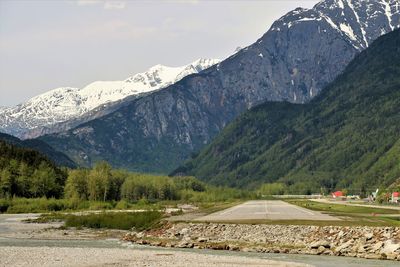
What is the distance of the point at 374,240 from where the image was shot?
73.0 m

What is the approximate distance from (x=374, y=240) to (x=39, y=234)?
2036 inches

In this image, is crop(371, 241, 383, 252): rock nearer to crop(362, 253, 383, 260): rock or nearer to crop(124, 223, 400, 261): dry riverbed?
crop(124, 223, 400, 261): dry riverbed

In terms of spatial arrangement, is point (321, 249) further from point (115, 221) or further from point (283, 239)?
point (115, 221)

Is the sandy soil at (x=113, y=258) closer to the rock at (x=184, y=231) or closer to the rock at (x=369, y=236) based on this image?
the rock at (x=184, y=231)

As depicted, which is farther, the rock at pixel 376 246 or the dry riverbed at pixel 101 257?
the rock at pixel 376 246

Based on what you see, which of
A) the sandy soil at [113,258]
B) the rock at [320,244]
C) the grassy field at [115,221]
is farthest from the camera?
the grassy field at [115,221]

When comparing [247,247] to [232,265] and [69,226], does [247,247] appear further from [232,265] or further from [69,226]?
[69,226]

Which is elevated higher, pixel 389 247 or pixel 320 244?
pixel 320 244

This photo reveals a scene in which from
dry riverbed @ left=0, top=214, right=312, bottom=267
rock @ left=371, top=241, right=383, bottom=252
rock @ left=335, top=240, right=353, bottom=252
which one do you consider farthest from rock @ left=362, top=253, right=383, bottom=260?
dry riverbed @ left=0, top=214, right=312, bottom=267

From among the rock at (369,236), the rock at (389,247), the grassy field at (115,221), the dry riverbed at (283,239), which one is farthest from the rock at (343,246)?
the grassy field at (115,221)

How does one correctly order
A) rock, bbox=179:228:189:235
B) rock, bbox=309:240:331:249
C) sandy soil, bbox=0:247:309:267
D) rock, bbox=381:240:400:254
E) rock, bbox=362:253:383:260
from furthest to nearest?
1. rock, bbox=179:228:189:235
2. rock, bbox=309:240:331:249
3. rock, bbox=381:240:400:254
4. rock, bbox=362:253:383:260
5. sandy soil, bbox=0:247:309:267

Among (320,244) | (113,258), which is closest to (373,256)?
(320,244)

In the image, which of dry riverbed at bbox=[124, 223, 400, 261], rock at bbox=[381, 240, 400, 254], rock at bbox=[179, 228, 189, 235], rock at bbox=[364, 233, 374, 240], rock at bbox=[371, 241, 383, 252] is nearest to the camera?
rock at bbox=[381, 240, 400, 254]

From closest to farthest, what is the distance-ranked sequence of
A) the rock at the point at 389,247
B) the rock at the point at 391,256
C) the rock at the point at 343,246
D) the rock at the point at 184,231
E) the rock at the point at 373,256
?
the rock at the point at 391,256
the rock at the point at 373,256
the rock at the point at 389,247
the rock at the point at 343,246
the rock at the point at 184,231
